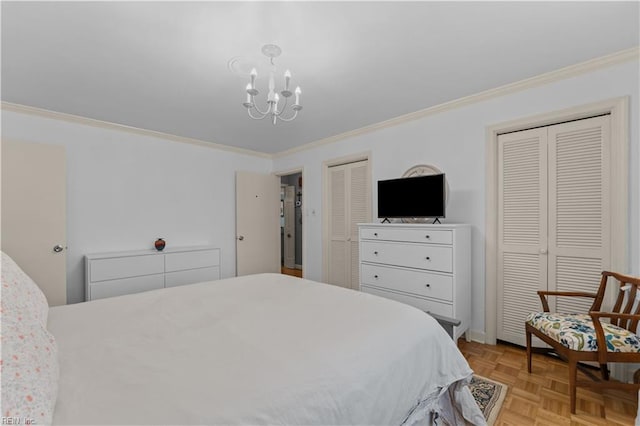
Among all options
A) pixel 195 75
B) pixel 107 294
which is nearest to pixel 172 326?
pixel 195 75

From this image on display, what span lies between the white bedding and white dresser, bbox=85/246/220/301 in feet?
5.62

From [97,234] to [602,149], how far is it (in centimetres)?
500

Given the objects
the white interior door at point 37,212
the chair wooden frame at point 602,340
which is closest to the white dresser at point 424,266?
the chair wooden frame at point 602,340

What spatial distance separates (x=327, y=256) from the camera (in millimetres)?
4242

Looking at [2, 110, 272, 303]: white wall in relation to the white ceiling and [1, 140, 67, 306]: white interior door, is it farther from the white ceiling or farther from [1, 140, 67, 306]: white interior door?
the white ceiling

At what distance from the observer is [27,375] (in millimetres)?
686

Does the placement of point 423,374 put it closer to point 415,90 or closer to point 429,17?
point 429,17

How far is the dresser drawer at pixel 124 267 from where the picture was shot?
3105 mm

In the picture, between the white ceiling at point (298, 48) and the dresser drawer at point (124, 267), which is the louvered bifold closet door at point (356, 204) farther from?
the dresser drawer at point (124, 267)

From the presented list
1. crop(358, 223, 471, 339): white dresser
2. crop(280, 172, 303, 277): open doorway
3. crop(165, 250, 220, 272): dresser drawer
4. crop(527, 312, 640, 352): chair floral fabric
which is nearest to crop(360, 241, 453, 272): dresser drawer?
crop(358, 223, 471, 339): white dresser

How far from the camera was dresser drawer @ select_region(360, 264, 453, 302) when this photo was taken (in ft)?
8.22

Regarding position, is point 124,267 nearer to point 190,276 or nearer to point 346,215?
point 190,276

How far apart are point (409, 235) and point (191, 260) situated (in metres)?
2.81

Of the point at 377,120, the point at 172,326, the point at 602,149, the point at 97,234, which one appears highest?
the point at 377,120
